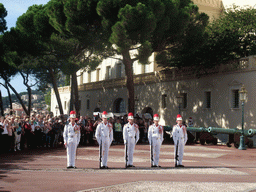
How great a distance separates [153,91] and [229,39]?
1089 centimetres

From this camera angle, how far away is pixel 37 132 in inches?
883

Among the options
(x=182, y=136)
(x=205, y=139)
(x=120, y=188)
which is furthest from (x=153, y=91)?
(x=120, y=188)

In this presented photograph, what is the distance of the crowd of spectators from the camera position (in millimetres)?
19781

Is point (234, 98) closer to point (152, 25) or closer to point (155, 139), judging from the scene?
point (152, 25)

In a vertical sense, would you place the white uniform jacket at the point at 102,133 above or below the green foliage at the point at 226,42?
below

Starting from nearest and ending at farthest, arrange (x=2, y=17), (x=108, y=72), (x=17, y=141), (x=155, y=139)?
(x=155, y=139), (x=17, y=141), (x=2, y=17), (x=108, y=72)

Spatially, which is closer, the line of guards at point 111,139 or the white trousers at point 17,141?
the line of guards at point 111,139

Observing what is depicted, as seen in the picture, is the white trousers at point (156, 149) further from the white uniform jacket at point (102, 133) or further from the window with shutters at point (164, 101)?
the window with shutters at point (164, 101)

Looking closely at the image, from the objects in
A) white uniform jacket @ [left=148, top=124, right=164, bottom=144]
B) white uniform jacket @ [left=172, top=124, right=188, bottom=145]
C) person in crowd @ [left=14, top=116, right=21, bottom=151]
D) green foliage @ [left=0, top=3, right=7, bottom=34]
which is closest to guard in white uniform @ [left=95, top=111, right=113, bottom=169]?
white uniform jacket @ [left=148, top=124, right=164, bottom=144]

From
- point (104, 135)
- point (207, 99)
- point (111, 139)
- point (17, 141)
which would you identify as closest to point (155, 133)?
point (111, 139)

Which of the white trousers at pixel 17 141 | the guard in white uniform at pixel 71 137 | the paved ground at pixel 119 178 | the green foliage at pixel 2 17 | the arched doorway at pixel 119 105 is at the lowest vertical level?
the paved ground at pixel 119 178

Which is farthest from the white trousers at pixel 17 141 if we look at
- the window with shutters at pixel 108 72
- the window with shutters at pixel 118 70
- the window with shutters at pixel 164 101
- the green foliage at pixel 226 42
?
the window with shutters at pixel 108 72

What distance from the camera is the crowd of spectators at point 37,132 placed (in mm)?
19781

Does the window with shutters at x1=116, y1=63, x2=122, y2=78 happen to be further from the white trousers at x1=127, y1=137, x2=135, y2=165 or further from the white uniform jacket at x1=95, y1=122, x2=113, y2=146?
the white uniform jacket at x1=95, y1=122, x2=113, y2=146
